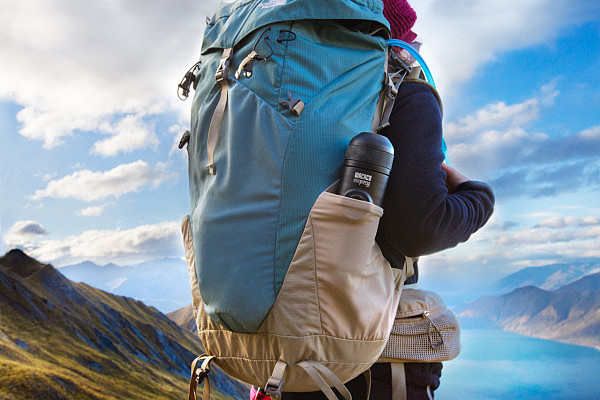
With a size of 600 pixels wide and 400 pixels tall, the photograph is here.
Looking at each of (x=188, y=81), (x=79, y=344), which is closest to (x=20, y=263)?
(x=79, y=344)

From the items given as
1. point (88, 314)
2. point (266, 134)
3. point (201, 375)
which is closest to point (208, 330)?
point (201, 375)

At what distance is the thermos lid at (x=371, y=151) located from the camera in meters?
2.06

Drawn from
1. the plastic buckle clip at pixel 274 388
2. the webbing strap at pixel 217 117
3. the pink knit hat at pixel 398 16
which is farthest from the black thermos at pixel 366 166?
the pink knit hat at pixel 398 16

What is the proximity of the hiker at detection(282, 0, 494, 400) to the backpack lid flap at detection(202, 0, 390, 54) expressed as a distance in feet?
1.31

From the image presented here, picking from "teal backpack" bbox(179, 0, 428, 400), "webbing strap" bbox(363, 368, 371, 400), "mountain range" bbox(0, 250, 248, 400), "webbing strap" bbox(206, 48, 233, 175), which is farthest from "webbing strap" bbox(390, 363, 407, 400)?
"mountain range" bbox(0, 250, 248, 400)

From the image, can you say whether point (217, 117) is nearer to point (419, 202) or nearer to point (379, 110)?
point (379, 110)

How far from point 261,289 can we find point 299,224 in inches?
12.8

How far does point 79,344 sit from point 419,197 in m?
34.5

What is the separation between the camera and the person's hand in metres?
2.51

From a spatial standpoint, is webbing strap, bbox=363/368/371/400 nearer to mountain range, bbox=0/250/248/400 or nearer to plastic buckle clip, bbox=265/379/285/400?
plastic buckle clip, bbox=265/379/285/400

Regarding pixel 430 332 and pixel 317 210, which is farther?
pixel 430 332

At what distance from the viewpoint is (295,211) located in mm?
2133

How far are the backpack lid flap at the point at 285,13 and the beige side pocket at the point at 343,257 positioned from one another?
869mm

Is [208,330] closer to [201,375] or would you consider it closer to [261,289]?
[201,375]
